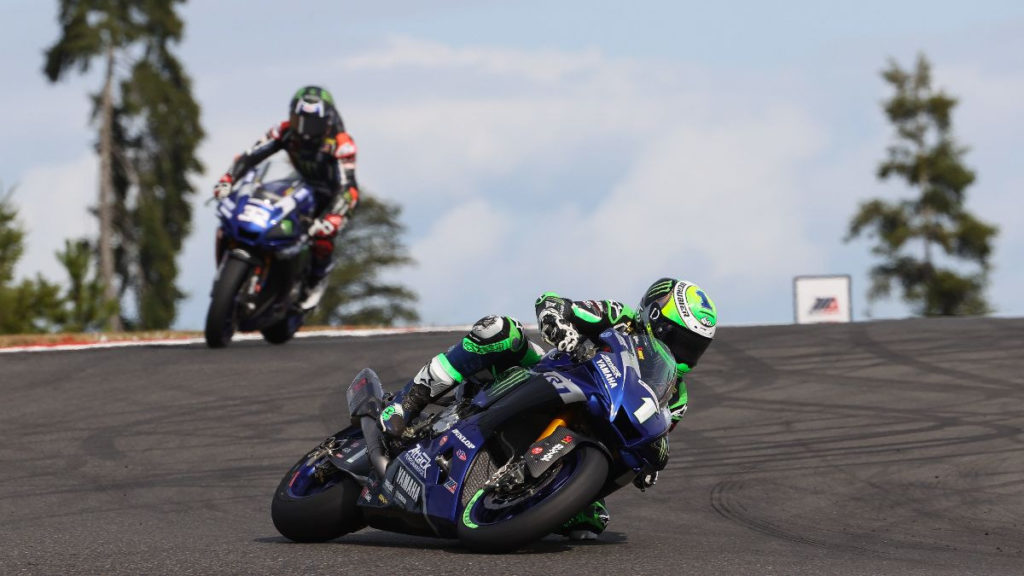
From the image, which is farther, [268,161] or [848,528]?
[268,161]

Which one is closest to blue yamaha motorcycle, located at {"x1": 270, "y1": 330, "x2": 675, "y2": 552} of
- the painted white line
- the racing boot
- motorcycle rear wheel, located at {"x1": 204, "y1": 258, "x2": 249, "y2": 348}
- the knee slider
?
the knee slider

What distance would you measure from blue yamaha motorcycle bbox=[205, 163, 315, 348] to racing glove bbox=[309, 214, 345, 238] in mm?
83

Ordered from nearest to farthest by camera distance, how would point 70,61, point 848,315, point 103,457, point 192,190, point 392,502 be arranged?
point 392,502 → point 103,457 → point 848,315 → point 70,61 → point 192,190

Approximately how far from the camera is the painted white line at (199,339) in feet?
48.8

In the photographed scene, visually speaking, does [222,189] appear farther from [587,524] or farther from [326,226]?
[587,524]

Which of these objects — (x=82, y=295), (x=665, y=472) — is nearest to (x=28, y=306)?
(x=82, y=295)

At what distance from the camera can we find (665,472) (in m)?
9.72

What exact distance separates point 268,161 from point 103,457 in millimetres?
4772

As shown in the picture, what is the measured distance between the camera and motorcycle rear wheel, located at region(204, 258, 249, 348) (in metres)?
13.2

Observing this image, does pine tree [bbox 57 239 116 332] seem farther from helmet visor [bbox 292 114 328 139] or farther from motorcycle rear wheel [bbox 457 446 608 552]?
motorcycle rear wheel [bbox 457 446 608 552]

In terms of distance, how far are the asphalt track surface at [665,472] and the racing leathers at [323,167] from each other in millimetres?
1240

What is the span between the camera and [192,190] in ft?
150

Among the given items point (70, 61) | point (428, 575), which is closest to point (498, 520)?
point (428, 575)

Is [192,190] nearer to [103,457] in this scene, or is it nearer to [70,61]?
[70,61]
